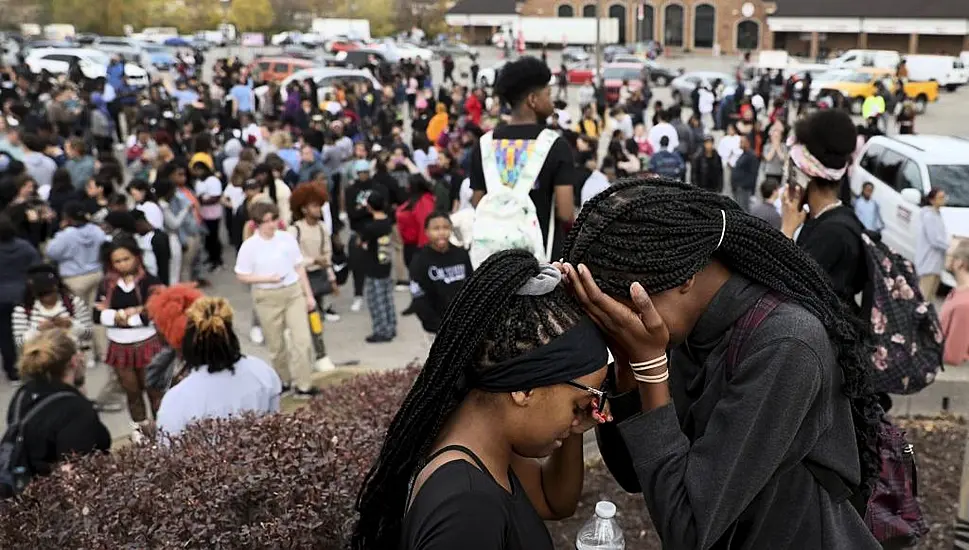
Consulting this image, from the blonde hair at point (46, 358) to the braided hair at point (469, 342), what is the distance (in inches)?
129

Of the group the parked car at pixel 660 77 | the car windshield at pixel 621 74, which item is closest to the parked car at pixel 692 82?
the car windshield at pixel 621 74

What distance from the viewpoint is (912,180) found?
36.2ft

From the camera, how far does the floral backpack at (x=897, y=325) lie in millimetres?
3760

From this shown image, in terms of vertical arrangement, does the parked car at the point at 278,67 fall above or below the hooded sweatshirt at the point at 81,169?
above

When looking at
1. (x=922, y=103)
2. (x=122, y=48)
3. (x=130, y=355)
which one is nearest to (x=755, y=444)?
(x=130, y=355)

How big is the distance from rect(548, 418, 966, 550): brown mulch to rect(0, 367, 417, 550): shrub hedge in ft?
4.57

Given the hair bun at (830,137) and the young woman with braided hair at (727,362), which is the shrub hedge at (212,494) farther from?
the hair bun at (830,137)

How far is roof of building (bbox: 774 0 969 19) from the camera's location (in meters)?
50.4

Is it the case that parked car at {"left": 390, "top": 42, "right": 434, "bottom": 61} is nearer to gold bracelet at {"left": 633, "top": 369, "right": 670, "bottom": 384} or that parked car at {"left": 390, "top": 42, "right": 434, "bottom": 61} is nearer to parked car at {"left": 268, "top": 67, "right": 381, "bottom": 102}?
parked car at {"left": 268, "top": 67, "right": 381, "bottom": 102}

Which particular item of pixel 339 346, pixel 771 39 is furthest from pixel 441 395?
pixel 771 39

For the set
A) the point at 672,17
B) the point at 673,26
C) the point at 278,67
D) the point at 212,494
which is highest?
the point at 672,17

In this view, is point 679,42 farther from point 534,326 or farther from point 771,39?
point 534,326

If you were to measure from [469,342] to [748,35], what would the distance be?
64045 millimetres

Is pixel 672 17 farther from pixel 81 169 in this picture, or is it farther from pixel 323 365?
pixel 323 365
